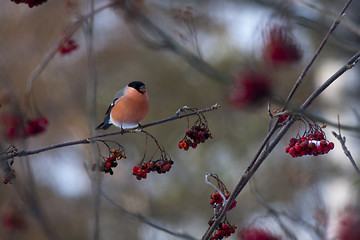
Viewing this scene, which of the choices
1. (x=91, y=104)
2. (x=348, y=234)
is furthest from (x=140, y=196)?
(x=91, y=104)

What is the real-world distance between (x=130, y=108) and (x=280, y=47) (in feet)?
3.37

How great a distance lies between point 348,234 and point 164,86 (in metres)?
5.57

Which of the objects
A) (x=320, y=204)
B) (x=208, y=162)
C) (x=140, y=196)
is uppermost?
(x=208, y=162)

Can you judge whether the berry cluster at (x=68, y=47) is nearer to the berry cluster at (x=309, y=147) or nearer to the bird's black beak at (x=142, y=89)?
the bird's black beak at (x=142, y=89)

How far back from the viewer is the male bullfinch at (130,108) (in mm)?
2188

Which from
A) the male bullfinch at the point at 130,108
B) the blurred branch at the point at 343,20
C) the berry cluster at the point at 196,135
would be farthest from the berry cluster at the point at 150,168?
the male bullfinch at the point at 130,108

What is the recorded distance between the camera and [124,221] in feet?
21.4

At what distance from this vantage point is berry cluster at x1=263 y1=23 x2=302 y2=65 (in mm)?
1351

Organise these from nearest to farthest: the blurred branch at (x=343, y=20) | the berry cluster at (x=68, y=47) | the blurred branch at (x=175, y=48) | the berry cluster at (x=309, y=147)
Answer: the blurred branch at (x=343, y=20)
the blurred branch at (x=175, y=48)
the berry cluster at (x=309, y=147)
the berry cluster at (x=68, y=47)

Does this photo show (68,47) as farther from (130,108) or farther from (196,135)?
(196,135)

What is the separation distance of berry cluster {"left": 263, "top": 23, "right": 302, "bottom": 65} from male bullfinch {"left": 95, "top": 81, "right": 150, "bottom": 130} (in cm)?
97

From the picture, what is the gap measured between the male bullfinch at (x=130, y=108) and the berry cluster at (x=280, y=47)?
3.18 feet

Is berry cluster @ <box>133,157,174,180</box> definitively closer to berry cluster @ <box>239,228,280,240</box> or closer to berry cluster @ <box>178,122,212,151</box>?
berry cluster @ <box>178,122,212,151</box>

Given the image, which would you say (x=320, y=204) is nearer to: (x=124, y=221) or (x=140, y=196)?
(x=140, y=196)
